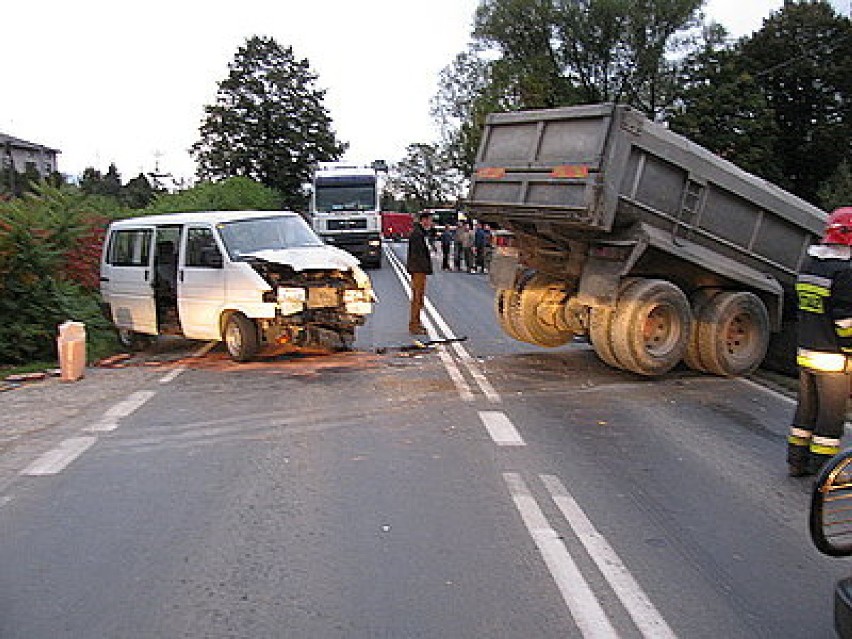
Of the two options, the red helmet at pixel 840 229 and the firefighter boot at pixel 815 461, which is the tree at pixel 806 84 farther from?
the firefighter boot at pixel 815 461

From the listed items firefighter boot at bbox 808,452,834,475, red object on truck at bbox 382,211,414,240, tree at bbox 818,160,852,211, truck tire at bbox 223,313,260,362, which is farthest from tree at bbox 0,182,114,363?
red object on truck at bbox 382,211,414,240

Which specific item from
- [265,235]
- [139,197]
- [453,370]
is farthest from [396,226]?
[453,370]

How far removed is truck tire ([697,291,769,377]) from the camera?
32.5ft

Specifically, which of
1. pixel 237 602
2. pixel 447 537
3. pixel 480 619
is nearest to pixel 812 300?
pixel 447 537

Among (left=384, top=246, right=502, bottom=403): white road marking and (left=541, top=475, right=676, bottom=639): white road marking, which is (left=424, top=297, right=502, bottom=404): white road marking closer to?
(left=384, top=246, right=502, bottom=403): white road marking

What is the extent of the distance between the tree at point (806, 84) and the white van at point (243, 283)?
3775 centimetres

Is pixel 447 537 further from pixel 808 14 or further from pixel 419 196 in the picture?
pixel 419 196

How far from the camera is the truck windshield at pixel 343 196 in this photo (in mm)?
30219

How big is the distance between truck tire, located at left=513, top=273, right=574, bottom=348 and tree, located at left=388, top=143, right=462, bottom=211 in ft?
246

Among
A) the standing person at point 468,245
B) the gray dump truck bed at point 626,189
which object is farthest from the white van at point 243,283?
the standing person at point 468,245

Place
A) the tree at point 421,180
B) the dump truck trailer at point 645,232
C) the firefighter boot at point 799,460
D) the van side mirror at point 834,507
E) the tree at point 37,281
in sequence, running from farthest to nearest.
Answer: the tree at point 421,180 < the tree at point 37,281 < the dump truck trailer at point 645,232 < the firefighter boot at point 799,460 < the van side mirror at point 834,507

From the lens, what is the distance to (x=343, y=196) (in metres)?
30.3

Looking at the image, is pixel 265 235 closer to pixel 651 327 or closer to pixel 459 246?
pixel 651 327

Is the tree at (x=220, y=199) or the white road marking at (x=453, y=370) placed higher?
the tree at (x=220, y=199)
